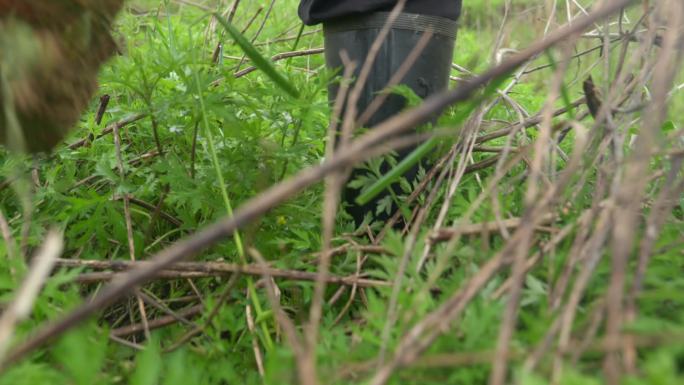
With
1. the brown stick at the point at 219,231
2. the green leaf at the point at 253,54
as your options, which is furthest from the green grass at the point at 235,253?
the brown stick at the point at 219,231

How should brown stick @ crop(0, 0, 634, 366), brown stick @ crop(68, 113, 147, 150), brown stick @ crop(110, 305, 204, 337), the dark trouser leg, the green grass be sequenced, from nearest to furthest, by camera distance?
1. brown stick @ crop(0, 0, 634, 366)
2. the green grass
3. brown stick @ crop(110, 305, 204, 337)
4. the dark trouser leg
5. brown stick @ crop(68, 113, 147, 150)

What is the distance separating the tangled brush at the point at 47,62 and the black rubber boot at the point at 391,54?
72 centimetres

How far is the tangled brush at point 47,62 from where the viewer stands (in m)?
0.85

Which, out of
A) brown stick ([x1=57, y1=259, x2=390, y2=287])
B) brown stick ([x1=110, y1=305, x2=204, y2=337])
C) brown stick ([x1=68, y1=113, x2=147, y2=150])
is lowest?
brown stick ([x1=110, y1=305, x2=204, y2=337])

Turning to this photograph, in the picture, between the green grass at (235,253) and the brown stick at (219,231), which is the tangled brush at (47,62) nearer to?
the green grass at (235,253)

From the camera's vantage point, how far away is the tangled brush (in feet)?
2.79

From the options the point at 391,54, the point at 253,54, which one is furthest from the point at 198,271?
the point at 391,54

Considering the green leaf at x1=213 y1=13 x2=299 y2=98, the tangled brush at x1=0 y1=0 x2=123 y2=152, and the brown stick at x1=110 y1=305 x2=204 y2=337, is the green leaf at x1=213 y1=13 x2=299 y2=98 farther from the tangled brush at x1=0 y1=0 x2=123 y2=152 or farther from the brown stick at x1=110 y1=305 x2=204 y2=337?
the brown stick at x1=110 y1=305 x2=204 y2=337

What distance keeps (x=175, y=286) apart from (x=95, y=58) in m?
0.67

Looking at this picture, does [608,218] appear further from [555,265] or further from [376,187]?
[376,187]

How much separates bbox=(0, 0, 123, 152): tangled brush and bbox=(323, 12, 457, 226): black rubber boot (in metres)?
0.72

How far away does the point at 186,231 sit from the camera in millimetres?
1646

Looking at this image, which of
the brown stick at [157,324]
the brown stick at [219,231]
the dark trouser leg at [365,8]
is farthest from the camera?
the dark trouser leg at [365,8]

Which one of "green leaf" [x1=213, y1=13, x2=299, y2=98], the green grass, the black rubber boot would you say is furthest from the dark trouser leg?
"green leaf" [x1=213, y1=13, x2=299, y2=98]
